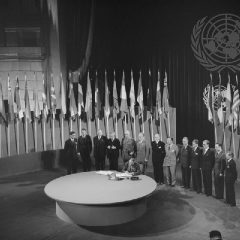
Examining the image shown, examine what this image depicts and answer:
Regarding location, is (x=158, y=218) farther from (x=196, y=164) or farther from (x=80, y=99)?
(x=80, y=99)

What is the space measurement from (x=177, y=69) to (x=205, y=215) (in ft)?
24.0

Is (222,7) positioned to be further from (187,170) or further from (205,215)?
(205,215)

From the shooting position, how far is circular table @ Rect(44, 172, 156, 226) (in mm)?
7676

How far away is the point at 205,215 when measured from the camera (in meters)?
8.44

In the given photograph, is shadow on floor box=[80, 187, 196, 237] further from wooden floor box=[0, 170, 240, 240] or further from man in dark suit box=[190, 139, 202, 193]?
man in dark suit box=[190, 139, 202, 193]

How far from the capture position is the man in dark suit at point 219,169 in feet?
30.1

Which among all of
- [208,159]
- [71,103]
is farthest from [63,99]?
[208,159]

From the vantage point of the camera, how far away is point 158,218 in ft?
27.1

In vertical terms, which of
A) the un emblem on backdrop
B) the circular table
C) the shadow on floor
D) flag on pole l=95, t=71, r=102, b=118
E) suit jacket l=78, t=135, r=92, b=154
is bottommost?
the shadow on floor

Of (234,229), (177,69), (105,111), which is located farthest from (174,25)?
(234,229)

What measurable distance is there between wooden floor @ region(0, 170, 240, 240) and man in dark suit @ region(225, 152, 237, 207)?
0.77ft

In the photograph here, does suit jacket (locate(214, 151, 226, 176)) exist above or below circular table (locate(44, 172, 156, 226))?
above

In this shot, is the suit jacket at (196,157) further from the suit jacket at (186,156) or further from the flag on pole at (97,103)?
the flag on pole at (97,103)

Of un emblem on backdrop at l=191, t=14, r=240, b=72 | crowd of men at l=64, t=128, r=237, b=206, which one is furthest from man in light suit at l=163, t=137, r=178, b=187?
un emblem on backdrop at l=191, t=14, r=240, b=72
